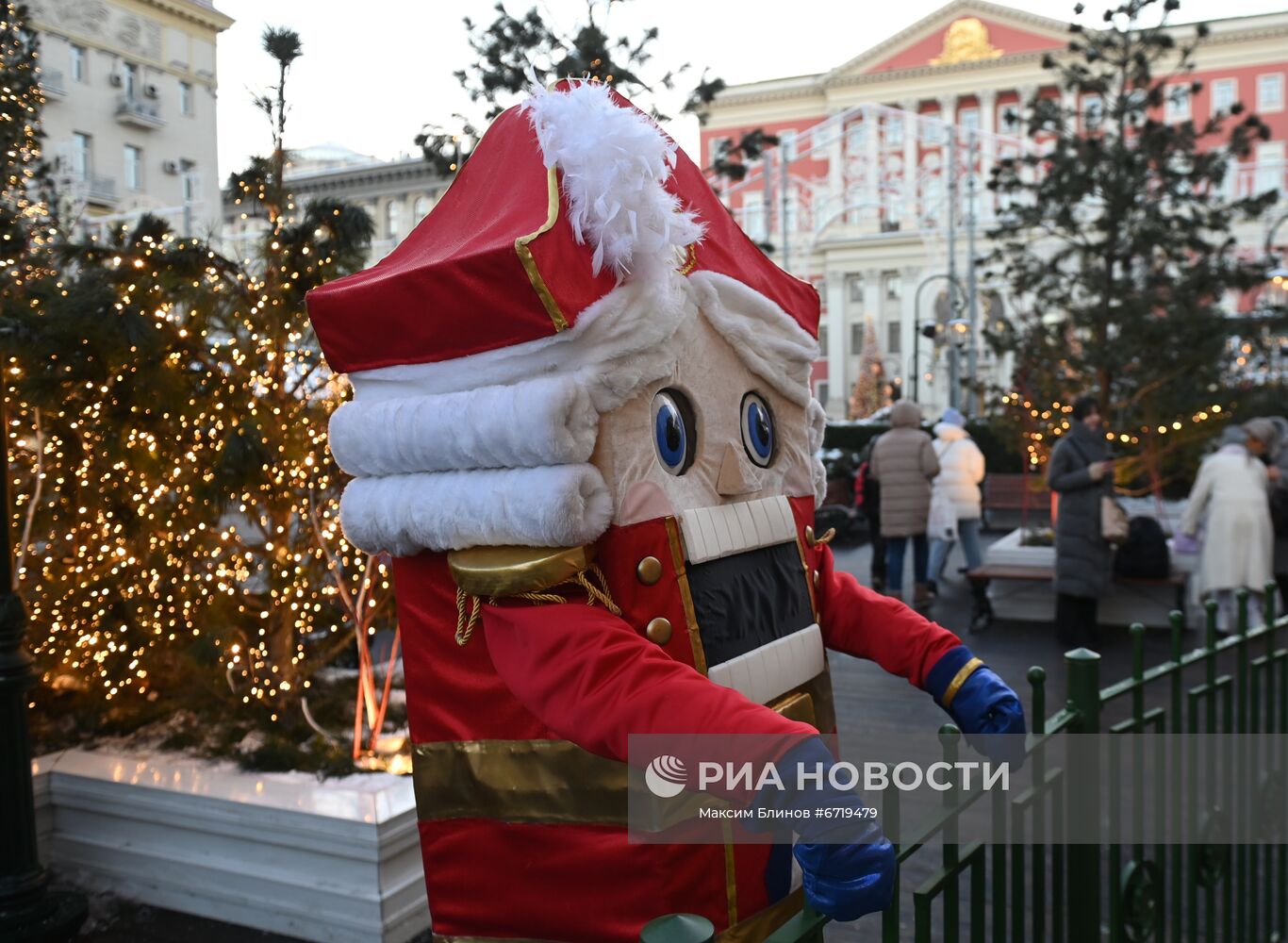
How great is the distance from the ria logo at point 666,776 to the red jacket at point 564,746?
0.26ft

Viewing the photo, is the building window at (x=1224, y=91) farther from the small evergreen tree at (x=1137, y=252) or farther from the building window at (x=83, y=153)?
the building window at (x=83, y=153)

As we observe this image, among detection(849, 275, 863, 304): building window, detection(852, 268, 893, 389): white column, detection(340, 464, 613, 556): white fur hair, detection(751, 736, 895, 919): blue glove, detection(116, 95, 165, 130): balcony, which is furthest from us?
detection(849, 275, 863, 304): building window

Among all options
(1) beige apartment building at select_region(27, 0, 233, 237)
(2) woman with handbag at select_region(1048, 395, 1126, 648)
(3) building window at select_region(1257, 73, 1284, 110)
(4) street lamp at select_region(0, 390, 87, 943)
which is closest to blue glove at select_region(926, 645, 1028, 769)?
(4) street lamp at select_region(0, 390, 87, 943)

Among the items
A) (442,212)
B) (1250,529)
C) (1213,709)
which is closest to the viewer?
(442,212)

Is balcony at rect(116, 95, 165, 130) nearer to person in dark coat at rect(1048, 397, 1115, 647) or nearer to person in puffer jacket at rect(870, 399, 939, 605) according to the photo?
person in puffer jacket at rect(870, 399, 939, 605)

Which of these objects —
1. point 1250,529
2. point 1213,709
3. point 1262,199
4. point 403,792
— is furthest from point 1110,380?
point 403,792

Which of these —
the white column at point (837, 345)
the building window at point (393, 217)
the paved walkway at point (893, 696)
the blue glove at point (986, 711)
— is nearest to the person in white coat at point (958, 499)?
the paved walkway at point (893, 696)

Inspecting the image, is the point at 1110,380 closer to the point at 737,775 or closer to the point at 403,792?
the point at 403,792

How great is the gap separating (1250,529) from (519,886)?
6700mm

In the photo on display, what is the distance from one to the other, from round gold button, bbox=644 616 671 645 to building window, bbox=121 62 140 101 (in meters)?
34.6

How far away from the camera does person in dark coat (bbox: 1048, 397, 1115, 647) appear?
7121 millimetres

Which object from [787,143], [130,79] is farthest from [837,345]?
[787,143]

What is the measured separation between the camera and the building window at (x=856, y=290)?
4750cm

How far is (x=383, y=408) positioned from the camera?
207cm
